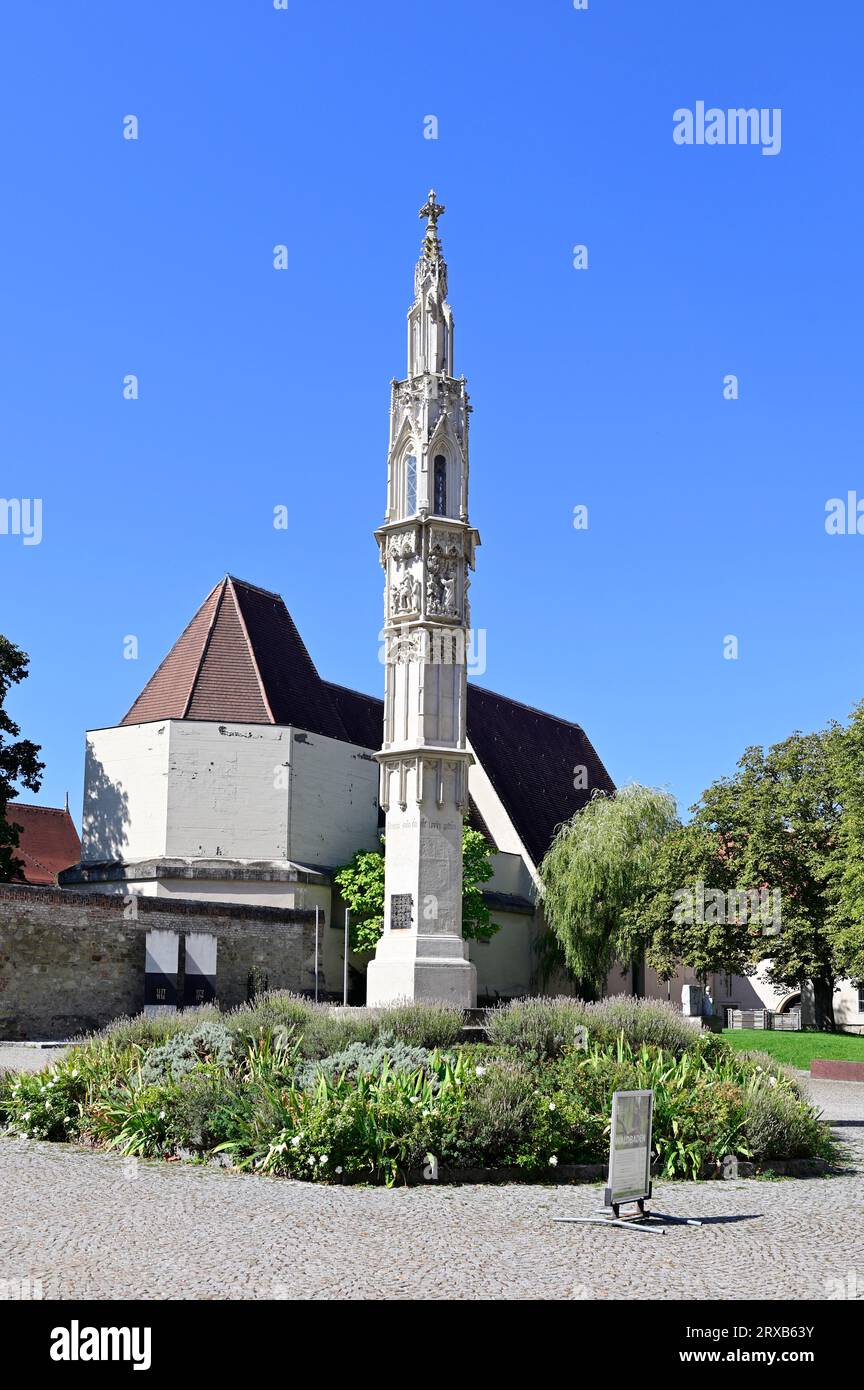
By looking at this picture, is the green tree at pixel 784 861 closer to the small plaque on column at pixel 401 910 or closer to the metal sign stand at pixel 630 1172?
the small plaque on column at pixel 401 910

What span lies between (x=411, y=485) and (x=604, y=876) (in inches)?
891

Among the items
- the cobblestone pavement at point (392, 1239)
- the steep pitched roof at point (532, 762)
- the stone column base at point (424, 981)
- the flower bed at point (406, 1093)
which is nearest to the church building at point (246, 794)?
the steep pitched roof at point (532, 762)

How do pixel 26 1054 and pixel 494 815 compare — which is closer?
pixel 26 1054

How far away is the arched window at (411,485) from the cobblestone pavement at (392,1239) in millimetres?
13304

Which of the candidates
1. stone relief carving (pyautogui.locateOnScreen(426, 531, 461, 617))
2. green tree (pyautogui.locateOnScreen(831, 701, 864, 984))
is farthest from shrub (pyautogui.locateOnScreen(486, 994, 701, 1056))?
green tree (pyautogui.locateOnScreen(831, 701, 864, 984))

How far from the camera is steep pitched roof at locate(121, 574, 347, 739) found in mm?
42281

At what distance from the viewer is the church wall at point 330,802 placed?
1613 inches

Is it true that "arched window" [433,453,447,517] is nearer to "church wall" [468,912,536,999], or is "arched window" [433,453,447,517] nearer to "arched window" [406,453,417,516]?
"arched window" [406,453,417,516]

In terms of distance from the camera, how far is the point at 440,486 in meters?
22.6

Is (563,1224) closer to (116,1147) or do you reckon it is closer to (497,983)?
(116,1147)

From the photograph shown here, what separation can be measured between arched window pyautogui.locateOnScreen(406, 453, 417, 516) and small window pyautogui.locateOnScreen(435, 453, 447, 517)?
371mm

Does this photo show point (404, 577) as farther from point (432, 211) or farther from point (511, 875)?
point (511, 875)

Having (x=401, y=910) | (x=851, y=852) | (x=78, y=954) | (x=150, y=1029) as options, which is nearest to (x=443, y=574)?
(x=401, y=910)
